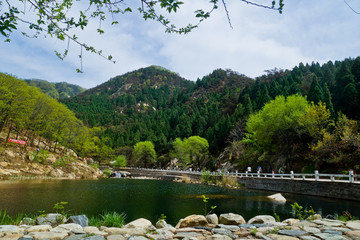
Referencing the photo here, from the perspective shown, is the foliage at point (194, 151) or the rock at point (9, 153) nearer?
the rock at point (9, 153)

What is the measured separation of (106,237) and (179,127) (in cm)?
8938

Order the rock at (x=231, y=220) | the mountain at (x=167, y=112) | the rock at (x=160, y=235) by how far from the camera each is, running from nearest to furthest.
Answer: the rock at (x=160, y=235) → the rock at (x=231, y=220) → the mountain at (x=167, y=112)

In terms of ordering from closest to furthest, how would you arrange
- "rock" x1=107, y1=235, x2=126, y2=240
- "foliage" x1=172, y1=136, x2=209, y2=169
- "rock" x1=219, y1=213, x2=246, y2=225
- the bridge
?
"rock" x1=107, y1=235, x2=126, y2=240 < "rock" x1=219, y1=213, x2=246, y2=225 < the bridge < "foliage" x1=172, y1=136, x2=209, y2=169

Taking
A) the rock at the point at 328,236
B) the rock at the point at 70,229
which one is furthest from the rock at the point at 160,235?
the rock at the point at 328,236

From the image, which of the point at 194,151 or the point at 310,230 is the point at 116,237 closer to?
the point at 310,230

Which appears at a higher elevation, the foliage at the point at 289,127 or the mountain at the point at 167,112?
the mountain at the point at 167,112

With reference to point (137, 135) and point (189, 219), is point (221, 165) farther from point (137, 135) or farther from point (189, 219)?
point (137, 135)

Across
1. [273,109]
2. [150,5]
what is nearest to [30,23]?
[150,5]

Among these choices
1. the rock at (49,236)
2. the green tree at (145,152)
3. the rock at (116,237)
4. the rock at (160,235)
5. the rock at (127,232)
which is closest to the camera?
the rock at (49,236)

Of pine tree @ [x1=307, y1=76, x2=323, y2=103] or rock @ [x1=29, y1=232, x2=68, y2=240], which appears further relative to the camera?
pine tree @ [x1=307, y1=76, x2=323, y2=103]

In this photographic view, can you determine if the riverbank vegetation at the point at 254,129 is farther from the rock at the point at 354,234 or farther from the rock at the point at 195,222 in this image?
the rock at the point at 195,222

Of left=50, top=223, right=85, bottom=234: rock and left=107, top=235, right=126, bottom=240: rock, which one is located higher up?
left=107, top=235, right=126, bottom=240: rock

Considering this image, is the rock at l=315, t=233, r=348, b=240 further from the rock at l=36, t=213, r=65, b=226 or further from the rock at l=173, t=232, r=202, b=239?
the rock at l=36, t=213, r=65, b=226

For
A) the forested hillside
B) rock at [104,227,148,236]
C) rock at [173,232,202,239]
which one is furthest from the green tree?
rock at [173,232,202,239]
